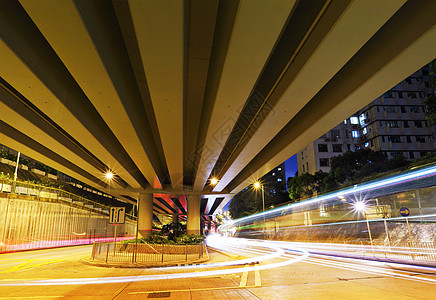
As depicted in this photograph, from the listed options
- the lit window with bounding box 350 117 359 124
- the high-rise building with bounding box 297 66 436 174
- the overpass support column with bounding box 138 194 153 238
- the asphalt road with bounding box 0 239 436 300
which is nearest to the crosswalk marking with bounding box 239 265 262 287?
the asphalt road with bounding box 0 239 436 300

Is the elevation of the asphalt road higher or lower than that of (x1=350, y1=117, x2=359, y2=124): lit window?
lower

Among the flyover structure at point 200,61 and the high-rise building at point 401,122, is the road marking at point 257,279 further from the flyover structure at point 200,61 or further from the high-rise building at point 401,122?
the high-rise building at point 401,122

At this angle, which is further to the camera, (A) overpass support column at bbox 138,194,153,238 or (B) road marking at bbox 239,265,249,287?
(A) overpass support column at bbox 138,194,153,238

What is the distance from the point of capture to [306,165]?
214 feet

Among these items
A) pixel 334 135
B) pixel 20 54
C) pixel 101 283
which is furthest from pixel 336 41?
pixel 334 135

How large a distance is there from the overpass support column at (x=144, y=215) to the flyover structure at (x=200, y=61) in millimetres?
17228

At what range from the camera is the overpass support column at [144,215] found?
3002cm

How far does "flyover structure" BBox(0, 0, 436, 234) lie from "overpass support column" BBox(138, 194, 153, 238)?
1723cm

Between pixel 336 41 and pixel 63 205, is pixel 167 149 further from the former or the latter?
pixel 63 205

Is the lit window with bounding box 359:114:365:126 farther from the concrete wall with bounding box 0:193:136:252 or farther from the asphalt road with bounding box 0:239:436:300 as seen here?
the concrete wall with bounding box 0:193:136:252

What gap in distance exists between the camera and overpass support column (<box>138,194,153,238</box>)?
98.5 ft

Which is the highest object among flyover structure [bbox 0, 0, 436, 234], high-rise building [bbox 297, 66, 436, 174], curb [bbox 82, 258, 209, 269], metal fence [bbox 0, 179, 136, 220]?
high-rise building [bbox 297, 66, 436, 174]

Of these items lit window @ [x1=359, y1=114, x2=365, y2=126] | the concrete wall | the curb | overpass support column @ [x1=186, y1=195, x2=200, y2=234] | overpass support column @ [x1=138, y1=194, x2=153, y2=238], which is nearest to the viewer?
the curb

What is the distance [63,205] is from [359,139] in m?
58.6
